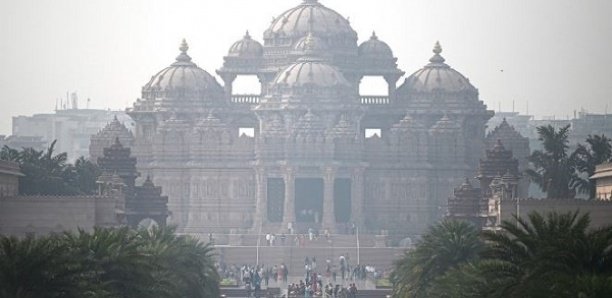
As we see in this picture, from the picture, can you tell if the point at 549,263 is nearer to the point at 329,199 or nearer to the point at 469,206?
the point at 469,206

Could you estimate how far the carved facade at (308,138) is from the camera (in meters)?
172

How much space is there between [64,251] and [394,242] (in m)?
94.2

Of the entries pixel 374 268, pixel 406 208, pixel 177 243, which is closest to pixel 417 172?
pixel 406 208

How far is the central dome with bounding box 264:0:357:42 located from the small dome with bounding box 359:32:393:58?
1.01 metres

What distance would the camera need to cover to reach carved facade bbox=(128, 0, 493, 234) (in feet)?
564

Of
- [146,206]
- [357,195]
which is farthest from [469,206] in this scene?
[357,195]

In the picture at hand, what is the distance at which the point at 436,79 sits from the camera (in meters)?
184

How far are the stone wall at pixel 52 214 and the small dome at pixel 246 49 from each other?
230 feet

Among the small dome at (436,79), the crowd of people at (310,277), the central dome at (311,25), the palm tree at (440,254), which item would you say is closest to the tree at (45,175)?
the crowd of people at (310,277)

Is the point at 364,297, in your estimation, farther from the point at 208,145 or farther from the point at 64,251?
the point at 208,145

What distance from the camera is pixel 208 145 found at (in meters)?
176

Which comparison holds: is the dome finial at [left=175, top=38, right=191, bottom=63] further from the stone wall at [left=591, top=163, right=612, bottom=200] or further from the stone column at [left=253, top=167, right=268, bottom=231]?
the stone wall at [left=591, top=163, right=612, bottom=200]

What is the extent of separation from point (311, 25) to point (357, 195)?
753 inches

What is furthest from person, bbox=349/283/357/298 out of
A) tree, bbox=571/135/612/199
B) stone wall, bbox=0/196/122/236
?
tree, bbox=571/135/612/199
